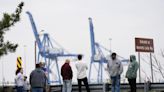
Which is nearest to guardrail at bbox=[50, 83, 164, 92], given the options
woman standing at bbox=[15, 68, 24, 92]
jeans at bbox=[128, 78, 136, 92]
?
woman standing at bbox=[15, 68, 24, 92]

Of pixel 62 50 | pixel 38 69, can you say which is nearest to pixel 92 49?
pixel 62 50

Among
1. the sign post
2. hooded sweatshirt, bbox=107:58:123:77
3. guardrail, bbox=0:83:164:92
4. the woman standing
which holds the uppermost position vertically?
the sign post

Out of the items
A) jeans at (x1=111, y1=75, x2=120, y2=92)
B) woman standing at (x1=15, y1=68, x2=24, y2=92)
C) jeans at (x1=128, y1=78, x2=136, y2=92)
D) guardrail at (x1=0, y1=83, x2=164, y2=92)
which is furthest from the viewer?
woman standing at (x1=15, y1=68, x2=24, y2=92)

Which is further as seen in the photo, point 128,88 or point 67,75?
point 128,88

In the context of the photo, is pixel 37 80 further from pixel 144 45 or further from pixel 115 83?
pixel 144 45

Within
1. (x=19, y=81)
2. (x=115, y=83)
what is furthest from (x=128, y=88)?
(x=19, y=81)

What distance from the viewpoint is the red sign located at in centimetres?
2811

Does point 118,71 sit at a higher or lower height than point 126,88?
higher

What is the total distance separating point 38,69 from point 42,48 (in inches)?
3556

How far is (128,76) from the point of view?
881 inches

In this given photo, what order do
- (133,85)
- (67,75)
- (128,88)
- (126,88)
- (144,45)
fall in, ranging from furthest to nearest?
(144,45), (126,88), (128,88), (67,75), (133,85)

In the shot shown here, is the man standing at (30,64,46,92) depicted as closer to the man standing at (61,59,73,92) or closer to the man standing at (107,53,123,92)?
the man standing at (61,59,73,92)

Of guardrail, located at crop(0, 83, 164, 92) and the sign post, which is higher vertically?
the sign post

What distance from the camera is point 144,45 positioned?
2844cm
